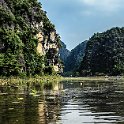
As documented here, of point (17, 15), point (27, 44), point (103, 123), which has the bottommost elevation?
point (103, 123)

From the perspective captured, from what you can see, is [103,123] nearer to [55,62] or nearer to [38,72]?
[38,72]

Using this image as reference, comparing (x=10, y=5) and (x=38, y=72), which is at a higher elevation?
(x=10, y=5)

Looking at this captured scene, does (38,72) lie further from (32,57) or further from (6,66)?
(6,66)

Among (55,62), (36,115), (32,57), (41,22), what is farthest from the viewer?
(55,62)

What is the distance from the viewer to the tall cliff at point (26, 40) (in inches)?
3848

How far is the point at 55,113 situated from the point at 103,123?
425 centimetres

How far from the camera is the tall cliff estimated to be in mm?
97750

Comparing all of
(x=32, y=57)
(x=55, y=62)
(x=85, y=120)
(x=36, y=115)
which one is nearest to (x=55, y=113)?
(x=36, y=115)

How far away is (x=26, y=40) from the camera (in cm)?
11525

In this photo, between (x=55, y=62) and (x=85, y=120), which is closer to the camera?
(x=85, y=120)

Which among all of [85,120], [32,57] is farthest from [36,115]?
[32,57]

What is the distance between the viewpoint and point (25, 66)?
356ft

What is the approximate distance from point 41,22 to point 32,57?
2528 centimetres

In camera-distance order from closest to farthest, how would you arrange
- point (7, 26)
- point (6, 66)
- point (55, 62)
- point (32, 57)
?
point (6, 66), point (7, 26), point (32, 57), point (55, 62)
